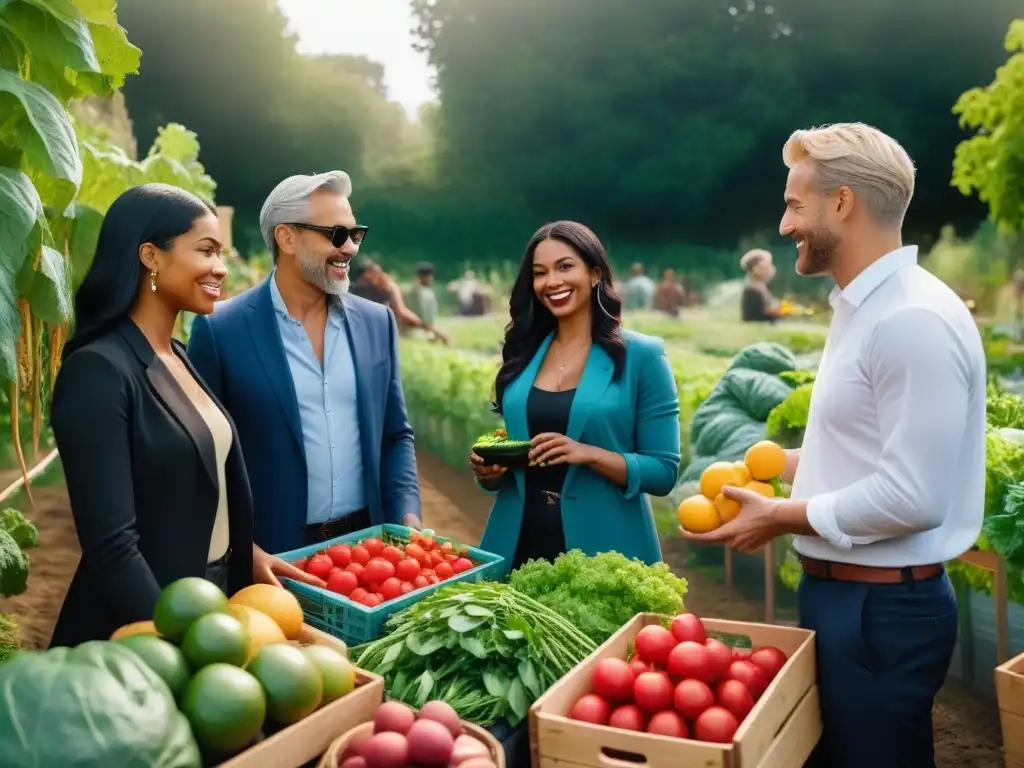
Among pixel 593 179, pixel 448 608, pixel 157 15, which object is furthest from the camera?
pixel 157 15

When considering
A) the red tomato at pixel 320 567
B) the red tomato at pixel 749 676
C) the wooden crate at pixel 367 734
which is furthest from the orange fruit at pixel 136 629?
the red tomato at pixel 749 676

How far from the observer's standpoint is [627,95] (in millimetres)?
14539

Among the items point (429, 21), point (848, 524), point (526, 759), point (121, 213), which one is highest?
point (429, 21)

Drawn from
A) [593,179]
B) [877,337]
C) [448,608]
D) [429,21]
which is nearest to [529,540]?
[448,608]

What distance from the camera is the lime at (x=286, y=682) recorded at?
162cm

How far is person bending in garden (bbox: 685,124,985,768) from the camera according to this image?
1.93 m

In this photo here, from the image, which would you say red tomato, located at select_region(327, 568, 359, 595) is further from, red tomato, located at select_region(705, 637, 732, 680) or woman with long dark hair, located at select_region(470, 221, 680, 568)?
red tomato, located at select_region(705, 637, 732, 680)

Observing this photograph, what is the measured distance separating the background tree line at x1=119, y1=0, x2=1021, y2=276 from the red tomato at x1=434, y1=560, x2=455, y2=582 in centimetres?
1026

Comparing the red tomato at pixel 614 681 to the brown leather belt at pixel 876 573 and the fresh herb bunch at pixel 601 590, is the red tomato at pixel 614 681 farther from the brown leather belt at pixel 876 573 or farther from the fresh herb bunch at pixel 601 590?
the brown leather belt at pixel 876 573

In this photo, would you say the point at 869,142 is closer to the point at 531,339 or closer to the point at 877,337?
the point at 877,337

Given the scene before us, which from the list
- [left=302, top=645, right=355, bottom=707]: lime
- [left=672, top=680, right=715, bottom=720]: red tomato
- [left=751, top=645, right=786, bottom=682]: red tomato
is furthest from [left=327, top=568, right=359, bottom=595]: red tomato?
[left=751, top=645, right=786, bottom=682]: red tomato

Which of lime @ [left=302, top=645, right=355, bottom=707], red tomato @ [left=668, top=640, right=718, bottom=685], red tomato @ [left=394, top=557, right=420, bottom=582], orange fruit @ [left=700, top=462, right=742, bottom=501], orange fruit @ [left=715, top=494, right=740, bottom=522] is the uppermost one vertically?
orange fruit @ [left=700, top=462, right=742, bottom=501]

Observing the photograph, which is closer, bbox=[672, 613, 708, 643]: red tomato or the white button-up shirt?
the white button-up shirt

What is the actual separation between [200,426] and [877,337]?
1.51 metres
